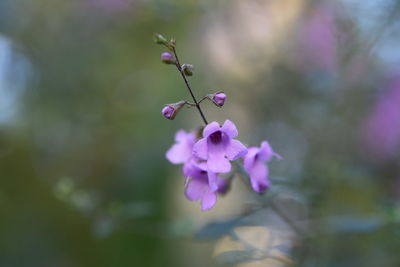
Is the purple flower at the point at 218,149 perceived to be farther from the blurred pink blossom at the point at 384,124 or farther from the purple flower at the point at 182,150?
the blurred pink blossom at the point at 384,124

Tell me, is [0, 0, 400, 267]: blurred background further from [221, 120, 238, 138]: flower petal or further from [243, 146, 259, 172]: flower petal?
[221, 120, 238, 138]: flower petal

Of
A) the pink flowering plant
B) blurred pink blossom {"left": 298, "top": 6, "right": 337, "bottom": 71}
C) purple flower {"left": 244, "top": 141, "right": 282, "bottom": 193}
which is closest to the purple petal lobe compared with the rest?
the pink flowering plant

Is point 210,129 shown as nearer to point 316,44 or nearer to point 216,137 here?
point 216,137

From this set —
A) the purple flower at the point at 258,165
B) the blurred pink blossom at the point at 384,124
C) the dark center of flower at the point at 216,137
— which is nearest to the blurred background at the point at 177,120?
the blurred pink blossom at the point at 384,124

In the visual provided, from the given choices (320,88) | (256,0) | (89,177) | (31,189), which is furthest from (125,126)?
→ (320,88)

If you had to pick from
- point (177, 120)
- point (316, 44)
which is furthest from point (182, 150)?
point (177, 120)

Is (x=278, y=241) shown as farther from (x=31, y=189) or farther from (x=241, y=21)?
(x=31, y=189)
